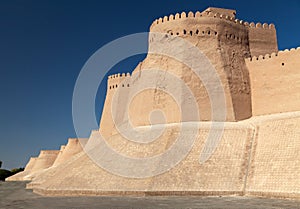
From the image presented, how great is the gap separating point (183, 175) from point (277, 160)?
13.1 ft

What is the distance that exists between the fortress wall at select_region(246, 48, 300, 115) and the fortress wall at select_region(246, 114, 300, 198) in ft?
5.34

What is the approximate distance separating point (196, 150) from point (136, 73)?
870cm

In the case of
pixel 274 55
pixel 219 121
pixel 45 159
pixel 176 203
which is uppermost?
pixel 45 159

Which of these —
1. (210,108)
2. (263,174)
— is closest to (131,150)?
(210,108)

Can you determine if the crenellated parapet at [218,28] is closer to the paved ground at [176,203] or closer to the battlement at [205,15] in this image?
the battlement at [205,15]

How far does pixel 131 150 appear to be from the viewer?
17.1m

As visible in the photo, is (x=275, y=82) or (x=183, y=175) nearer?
(x=183, y=175)

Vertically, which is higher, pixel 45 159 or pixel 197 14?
pixel 197 14

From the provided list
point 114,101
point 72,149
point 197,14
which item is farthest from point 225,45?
point 72,149

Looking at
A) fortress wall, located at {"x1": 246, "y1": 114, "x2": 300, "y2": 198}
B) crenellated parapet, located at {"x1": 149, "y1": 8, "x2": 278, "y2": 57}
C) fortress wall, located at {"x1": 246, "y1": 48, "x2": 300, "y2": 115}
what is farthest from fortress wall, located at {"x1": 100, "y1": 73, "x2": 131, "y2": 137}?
fortress wall, located at {"x1": 246, "y1": 114, "x2": 300, "y2": 198}

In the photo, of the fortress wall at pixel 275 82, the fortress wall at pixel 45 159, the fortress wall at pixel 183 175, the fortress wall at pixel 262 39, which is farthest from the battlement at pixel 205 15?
the fortress wall at pixel 45 159

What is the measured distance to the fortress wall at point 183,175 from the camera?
14328 mm

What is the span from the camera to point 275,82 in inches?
711

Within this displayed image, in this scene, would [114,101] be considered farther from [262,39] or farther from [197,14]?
[262,39]
